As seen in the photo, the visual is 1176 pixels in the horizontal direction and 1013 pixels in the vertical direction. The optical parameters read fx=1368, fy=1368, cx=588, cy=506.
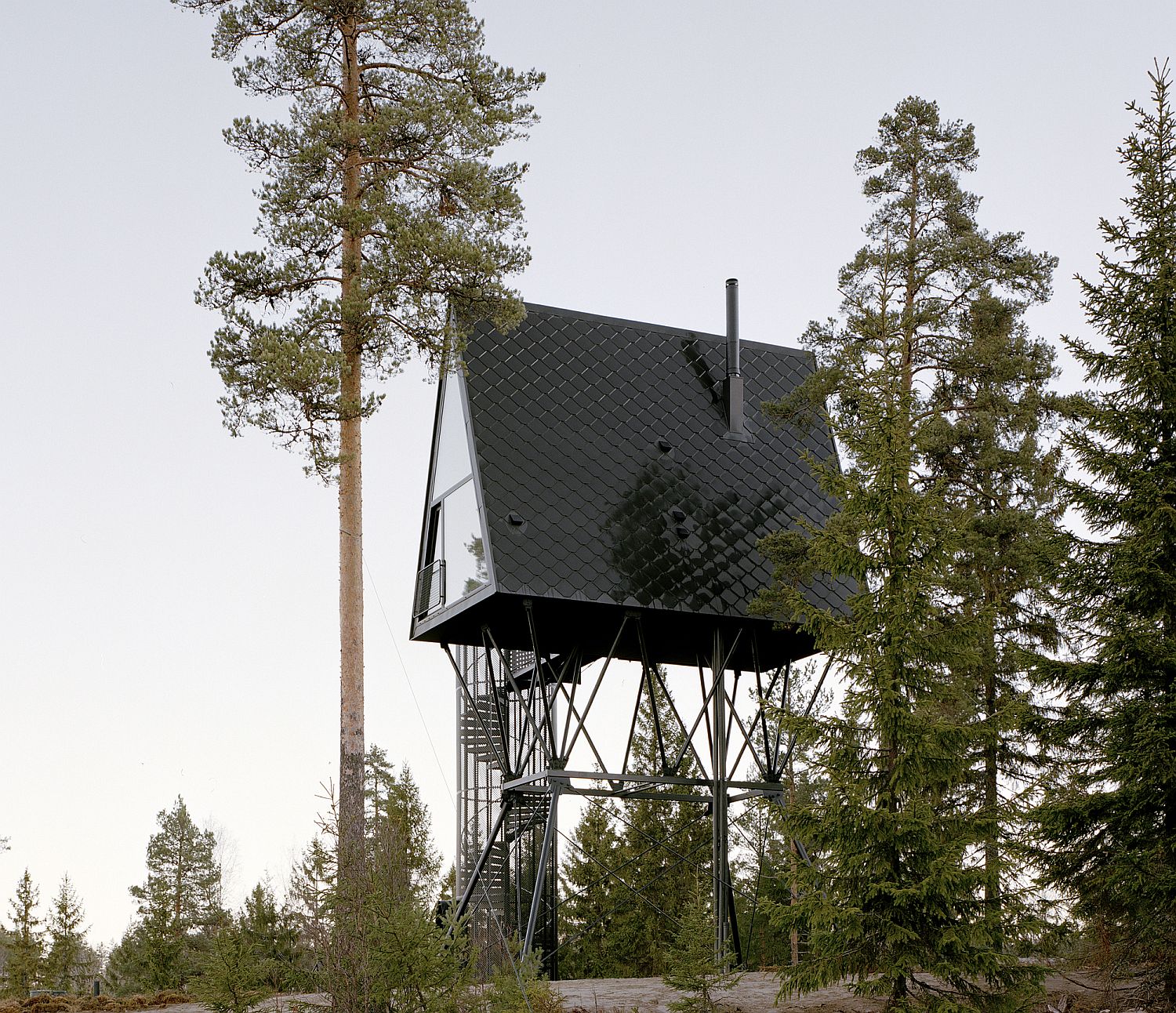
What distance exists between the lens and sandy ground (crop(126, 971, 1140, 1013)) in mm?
13406

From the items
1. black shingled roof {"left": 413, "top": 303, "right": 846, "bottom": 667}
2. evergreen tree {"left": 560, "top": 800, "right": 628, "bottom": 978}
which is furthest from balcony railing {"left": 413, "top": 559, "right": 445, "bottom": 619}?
evergreen tree {"left": 560, "top": 800, "right": 628, "bottom": 978}

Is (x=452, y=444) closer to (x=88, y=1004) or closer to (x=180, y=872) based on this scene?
(x=88, y=1004)

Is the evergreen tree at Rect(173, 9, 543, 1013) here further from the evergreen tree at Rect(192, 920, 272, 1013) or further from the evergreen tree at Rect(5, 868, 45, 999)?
the evergreen tree at Rect(5, 868, 45, 999)

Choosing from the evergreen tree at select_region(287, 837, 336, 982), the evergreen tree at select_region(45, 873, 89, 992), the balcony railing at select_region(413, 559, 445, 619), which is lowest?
the evergreen tree at select_region(45, 873, 89, 992)

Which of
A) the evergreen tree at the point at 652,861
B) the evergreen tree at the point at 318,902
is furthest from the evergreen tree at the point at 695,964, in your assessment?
the evergreen tree at the point at 652,861

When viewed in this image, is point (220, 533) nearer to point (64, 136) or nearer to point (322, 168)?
point (64, 136)

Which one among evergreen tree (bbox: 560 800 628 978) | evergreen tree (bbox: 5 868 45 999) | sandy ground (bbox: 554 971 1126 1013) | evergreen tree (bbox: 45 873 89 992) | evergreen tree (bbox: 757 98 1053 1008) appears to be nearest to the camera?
evergreen tree (bbox: 757 98 1053 1008)

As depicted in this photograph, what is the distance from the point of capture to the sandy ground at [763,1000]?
1341 centimetres

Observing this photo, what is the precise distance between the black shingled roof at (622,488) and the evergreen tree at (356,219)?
2.18 m

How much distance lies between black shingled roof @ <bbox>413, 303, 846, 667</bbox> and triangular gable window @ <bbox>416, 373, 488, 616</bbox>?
1.09 ft

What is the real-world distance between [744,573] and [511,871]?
8.01m

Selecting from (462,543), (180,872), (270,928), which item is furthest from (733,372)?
(180,872)

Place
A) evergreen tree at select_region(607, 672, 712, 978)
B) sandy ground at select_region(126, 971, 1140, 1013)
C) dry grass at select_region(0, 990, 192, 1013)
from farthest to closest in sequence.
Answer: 1. evergreen tree at select_region(607, 672, 712, 978)
2. dry grass at select_region(0, 990, 192, 1013)
3. sandy ground at select_region(126, 971, 1140, 1013)

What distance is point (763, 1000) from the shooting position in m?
14.7
